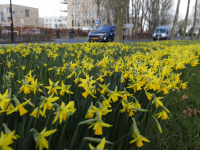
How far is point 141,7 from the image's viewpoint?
37062 mm

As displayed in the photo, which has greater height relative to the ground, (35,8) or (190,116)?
(35,8)

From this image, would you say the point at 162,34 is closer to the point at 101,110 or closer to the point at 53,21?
the point at 101,110

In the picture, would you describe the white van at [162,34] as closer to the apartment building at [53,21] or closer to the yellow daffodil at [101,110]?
Result: the yellow daffodil at [101,110]

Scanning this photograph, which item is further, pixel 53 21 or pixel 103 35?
pixel 53 21

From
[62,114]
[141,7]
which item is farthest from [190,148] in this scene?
[141,7]

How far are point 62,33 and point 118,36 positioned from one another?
79.8 ft

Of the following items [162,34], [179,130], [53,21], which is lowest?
[179,130]

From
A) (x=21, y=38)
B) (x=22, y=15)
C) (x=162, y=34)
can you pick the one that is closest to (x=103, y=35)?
(x=21, y=38)

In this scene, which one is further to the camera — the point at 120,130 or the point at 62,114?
the point at 120,130

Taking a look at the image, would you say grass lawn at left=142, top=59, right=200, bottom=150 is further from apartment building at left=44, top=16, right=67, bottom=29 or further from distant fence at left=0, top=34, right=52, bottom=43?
apartment building at left=44, top=16, right=67, bottom=29

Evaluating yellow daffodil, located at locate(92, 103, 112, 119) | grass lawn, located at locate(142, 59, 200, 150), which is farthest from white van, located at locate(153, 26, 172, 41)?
yellow daffodil, located at locate(92, 103, 112, 119)

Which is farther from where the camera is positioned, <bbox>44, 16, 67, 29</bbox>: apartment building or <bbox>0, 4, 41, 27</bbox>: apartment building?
<bbox>44, 16, 67, 29</bbox>: apartment building

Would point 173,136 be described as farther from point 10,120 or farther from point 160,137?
point 10,120

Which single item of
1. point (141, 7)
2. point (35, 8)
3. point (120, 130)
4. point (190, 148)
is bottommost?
point (190, 148)
